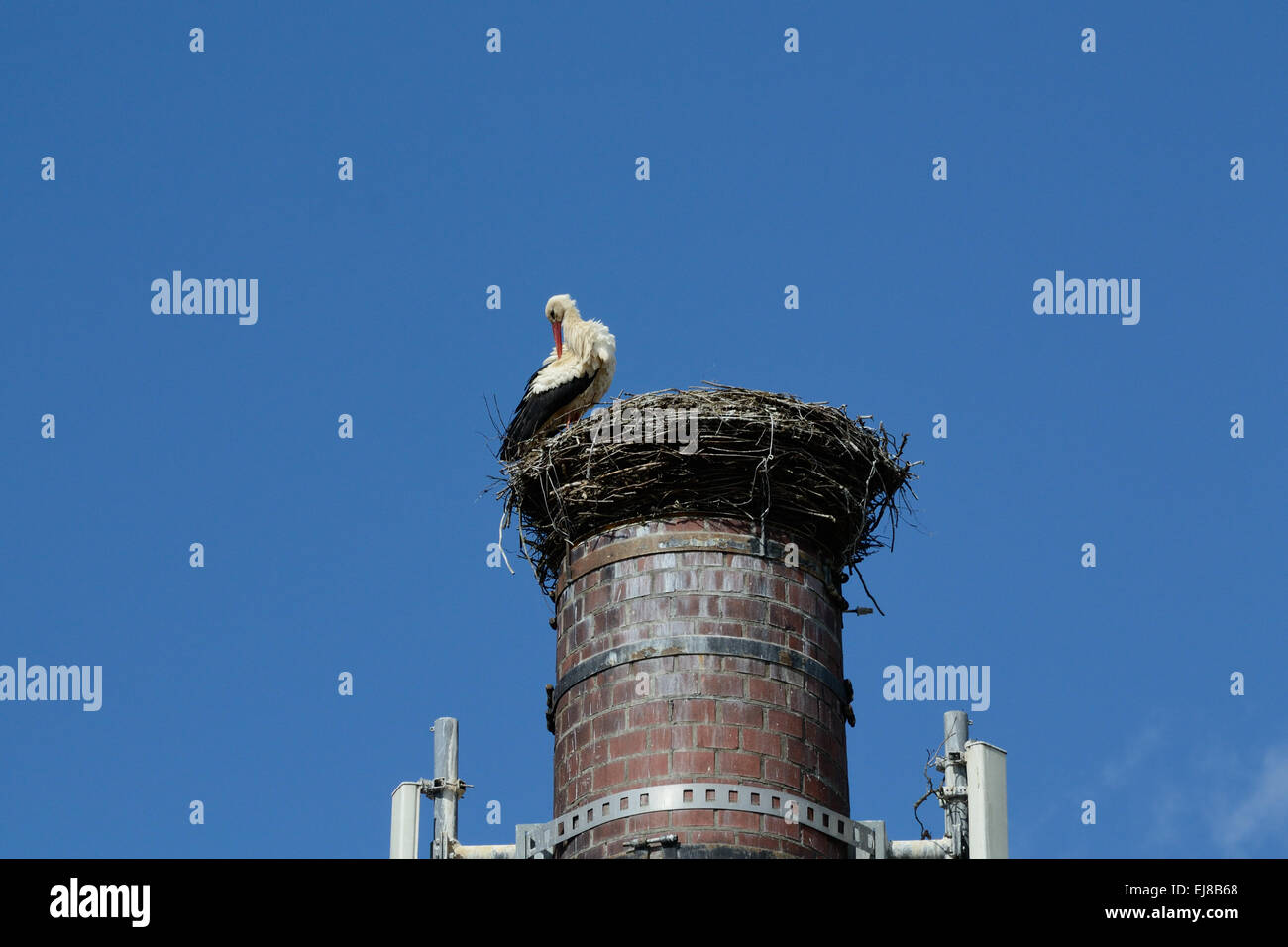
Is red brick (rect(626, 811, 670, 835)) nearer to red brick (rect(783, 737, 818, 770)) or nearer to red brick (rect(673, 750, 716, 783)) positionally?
red brick (rect(673, 750, 716, 783))

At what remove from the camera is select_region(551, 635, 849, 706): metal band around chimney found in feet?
64.0

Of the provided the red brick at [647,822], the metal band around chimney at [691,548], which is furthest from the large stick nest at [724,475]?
the red brick at [647,822]

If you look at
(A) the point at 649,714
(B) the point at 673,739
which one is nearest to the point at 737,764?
(B) the point at 673,739

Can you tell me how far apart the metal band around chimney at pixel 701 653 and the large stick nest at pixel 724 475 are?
1064 mm

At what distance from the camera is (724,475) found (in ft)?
Answer: 66.7

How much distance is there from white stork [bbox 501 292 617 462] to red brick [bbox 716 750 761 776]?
20.6 ft

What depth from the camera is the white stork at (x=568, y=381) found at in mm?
25438

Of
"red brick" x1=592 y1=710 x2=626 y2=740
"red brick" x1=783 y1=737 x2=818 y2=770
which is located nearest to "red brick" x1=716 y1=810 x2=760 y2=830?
"red brick" x1=783 y1=737 x2=818 y2=770

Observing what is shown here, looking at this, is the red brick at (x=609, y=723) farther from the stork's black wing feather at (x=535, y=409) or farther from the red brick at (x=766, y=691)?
the stork's black wing feather at (x=535, y=409)
